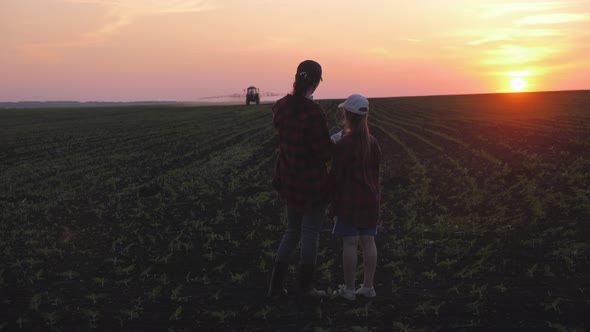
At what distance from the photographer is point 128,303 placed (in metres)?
5.04

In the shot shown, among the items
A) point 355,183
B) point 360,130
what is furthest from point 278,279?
point 360,130

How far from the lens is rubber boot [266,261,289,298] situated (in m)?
4.88

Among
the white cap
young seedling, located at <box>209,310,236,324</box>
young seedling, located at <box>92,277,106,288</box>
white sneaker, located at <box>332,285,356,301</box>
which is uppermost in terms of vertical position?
the white cap

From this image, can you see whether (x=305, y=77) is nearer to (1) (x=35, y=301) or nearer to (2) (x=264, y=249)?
(2) (x=264, y=249)

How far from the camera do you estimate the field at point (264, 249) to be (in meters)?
4.61

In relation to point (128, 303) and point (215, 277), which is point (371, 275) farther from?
point (128, 303)

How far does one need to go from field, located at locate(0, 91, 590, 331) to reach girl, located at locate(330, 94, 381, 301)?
0.61 metres

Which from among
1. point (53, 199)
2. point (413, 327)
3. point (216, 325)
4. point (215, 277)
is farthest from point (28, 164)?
point (413, 327)

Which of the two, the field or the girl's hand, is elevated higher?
the girl's hand

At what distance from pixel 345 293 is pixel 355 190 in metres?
1.00

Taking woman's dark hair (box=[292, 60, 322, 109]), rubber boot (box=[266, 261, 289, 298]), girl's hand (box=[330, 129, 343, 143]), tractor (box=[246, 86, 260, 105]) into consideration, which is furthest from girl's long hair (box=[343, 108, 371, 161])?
tractor (box=[246, 86, 260, 105])

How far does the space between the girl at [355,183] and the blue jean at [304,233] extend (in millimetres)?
160

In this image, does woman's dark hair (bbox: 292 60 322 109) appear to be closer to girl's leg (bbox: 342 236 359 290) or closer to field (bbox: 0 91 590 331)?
girl's leg (bbox: 342 236 359 290)

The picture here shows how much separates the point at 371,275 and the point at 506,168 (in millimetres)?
8352
